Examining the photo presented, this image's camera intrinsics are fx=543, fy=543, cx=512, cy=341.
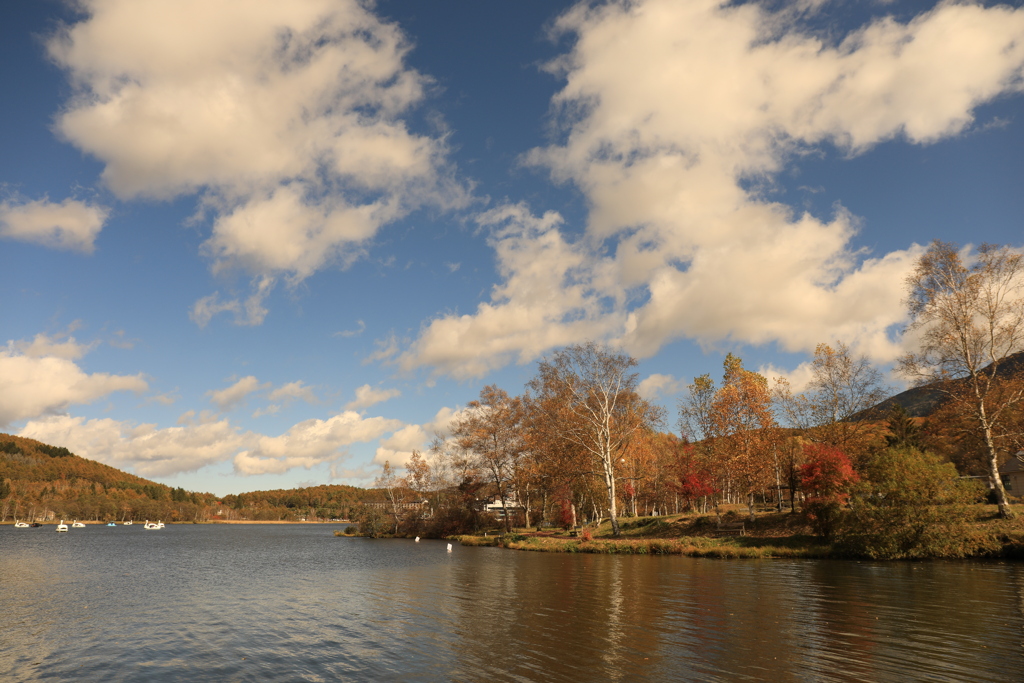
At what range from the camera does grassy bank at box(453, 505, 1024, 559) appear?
33344 millimetres

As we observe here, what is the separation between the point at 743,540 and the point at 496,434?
33025mm

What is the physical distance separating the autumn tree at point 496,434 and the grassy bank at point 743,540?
9162 millimetres

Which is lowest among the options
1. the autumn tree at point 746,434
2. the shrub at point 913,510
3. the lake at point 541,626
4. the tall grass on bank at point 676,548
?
the tall grass on bank at point 676,548

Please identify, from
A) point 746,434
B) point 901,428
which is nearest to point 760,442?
point 746,434

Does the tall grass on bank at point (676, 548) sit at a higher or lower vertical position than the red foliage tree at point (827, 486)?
lower

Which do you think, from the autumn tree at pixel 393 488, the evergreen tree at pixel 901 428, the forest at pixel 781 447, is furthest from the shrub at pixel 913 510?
the autumn tree at pixel 393 488

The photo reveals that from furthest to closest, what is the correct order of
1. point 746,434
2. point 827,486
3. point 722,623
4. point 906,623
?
point 746,434
point 827,486
point 722,623
point 906,623

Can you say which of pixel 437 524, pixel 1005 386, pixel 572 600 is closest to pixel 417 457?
pixel 437 524

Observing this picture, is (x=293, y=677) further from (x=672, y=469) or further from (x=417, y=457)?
(x=417, y=457)

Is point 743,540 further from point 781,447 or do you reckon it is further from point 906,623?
point 906,623

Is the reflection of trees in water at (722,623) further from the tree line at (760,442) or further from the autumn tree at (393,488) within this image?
the autumn tree at (393,488)

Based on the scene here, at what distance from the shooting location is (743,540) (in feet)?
145

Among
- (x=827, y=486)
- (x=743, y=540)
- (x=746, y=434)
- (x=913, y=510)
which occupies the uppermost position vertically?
(x=746, y=434)

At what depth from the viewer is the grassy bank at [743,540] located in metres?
33.3
